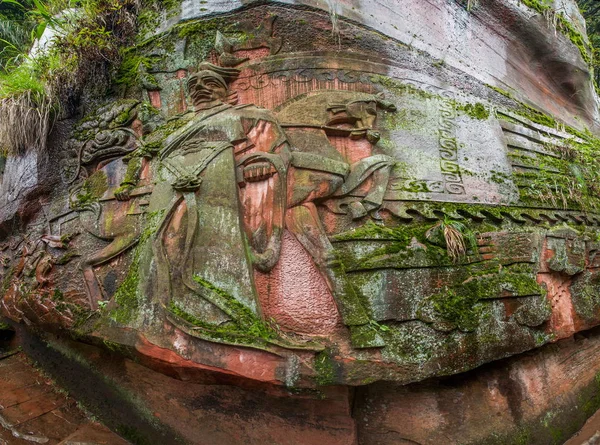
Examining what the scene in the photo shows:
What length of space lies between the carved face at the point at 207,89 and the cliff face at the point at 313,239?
0.09ft

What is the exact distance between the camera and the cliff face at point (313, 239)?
3371 millimetres

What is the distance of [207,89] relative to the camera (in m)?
4.30

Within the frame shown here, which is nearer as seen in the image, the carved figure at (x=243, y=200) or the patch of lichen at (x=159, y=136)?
the carved figure at (x=243, y=200)

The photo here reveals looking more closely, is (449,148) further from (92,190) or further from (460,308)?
(92,190)

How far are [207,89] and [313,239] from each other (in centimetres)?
191

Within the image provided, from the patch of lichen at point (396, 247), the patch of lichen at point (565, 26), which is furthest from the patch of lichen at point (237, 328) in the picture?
the patch of lichen at point (565, 26)

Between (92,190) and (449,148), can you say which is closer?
(449,148)

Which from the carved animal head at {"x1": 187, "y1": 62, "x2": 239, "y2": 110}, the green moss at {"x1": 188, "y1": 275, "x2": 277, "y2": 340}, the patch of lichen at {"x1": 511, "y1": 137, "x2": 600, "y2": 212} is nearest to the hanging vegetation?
the carved animal head at {"x1": 187, "y1": 62, "x2": 239, "y2": 110}

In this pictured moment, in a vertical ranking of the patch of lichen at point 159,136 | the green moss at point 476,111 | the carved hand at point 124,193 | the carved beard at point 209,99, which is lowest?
the carved hand at point 124,193

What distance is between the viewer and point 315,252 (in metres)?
3.56

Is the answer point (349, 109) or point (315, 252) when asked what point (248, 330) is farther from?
point (349, 109)

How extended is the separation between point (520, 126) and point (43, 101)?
18.2 ft

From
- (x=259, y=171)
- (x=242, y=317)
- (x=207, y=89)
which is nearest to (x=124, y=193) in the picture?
(x=207, y=89)

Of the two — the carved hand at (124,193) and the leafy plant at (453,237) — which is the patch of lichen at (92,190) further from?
the leafy plant at (453,237)
